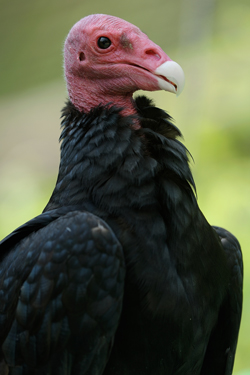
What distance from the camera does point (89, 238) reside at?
8.74 feet

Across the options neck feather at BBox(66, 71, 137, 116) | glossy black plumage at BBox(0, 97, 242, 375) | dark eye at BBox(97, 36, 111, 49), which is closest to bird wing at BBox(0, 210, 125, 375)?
glossy black plumage at BBox(0, 97, 242, 375)

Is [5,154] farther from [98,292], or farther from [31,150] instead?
[98,292]

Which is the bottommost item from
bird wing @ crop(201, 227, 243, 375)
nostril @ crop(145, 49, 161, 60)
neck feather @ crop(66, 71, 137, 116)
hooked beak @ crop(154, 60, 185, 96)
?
bird wing @ crop(201, 227, 243, 375)

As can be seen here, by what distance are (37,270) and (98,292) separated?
0.36 meters

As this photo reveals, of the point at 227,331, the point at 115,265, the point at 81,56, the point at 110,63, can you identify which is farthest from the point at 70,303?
the point at 81,56

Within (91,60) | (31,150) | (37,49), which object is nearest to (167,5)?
(37,49)

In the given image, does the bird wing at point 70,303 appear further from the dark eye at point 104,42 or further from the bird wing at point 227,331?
the dark eye at point 104,42

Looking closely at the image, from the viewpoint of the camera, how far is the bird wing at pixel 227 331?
3.36 m

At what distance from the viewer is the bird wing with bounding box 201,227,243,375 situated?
3.36 meters

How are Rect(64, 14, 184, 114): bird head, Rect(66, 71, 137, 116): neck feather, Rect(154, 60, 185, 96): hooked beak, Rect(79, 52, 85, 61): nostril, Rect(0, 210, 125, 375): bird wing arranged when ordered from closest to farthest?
Rect(0, 210, 125, 375): bird wing, Rect(154, 60, 185, 96): hooked beak, Rect(64, 14, 184, 114): bird head, Rect(66, 71, 137, 116): neck feather, Rect(79, 52, 85, 61): nostril

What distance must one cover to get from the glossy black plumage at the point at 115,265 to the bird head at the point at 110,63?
0.19 meters

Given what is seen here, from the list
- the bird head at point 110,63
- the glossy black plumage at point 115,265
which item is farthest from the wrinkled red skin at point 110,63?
the glossy black plumage at point 115,265

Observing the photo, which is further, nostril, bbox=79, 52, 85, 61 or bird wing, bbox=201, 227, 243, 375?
nostril, bbox=79, 52, 85, 61

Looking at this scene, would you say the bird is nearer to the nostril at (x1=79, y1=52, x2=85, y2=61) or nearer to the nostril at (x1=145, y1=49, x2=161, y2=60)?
the nostril at (x1=145, y1=49, x2=161, y2=60)
